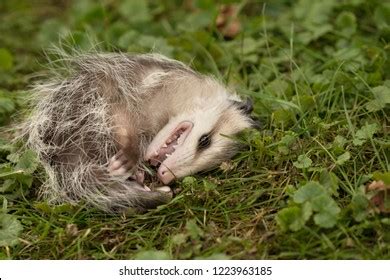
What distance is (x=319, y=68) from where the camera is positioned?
167 inches

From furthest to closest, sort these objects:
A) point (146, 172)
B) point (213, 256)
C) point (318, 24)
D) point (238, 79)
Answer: point (318, 24) → point (238, 79) → point (146, 172) → point (213, 256)

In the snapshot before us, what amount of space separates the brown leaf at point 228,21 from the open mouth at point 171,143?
1427 mm

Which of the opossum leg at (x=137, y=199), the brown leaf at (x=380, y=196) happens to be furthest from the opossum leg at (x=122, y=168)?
the brown leaf at (x=380, y=196)

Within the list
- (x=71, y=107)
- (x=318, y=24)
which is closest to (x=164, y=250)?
(x=71, y=107)

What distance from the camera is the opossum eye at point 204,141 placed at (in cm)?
349

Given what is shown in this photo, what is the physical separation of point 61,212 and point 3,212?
26 cm

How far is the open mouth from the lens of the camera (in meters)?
3.43

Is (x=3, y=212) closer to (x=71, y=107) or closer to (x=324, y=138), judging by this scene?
(x=71, y=107)

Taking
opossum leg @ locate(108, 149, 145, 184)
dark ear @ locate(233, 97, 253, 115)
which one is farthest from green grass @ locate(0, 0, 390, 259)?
opossum leg @ locate(108, 149, 145, 184)

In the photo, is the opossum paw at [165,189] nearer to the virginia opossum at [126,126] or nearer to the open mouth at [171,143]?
the virginia opossum at [126,126]

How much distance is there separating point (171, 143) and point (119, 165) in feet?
0.92

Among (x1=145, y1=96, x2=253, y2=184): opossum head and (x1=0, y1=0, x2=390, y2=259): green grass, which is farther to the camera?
(x1=145, y1=96, x2=253, y2=184): opossum head

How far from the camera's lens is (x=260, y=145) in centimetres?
345

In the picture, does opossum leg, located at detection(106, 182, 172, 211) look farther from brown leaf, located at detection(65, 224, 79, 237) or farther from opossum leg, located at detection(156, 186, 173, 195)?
brown leaf, located at detection(65, 224, 79, 237)
